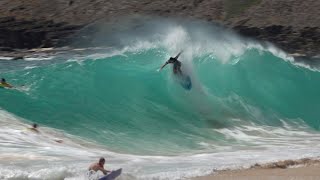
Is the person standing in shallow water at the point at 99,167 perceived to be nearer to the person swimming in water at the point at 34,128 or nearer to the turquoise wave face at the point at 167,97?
the turquoise wave face at the point at 167,97

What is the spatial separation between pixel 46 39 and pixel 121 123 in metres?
26.2

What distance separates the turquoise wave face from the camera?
729 inches

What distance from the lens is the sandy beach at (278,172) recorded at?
41.8 feet

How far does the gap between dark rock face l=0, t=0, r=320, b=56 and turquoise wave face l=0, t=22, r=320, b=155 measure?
15.3 metres

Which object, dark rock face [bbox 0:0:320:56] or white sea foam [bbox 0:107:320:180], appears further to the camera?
dark rock face [bbox 0:0:320:56]

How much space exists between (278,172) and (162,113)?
778 cm

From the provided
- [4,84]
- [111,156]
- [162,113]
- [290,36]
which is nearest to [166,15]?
[290,36]

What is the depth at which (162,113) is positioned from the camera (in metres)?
20.8

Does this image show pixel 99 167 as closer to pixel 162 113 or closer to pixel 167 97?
pixel 162 113

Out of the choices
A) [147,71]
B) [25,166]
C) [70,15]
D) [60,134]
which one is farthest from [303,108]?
[70,15]

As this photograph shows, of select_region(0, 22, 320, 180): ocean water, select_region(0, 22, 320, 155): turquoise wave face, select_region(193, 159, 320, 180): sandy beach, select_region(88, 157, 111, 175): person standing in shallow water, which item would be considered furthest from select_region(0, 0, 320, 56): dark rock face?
select_region(88, 157, 111, 175): person standing in shallow water

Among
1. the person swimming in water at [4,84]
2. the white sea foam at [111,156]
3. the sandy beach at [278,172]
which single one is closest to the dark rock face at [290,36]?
the person swimming in water at [4,84]

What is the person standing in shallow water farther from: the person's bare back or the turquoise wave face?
the turquoise wave face

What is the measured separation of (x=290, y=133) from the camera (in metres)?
20.4
